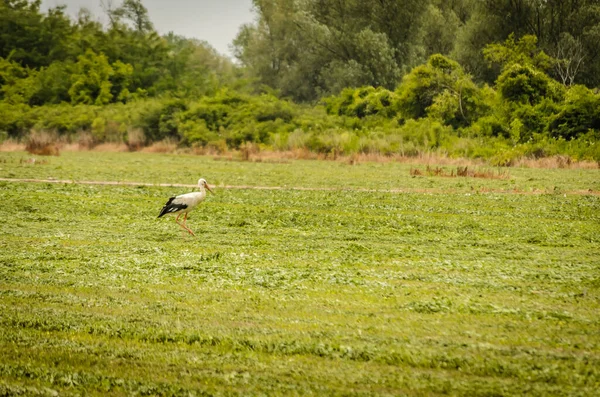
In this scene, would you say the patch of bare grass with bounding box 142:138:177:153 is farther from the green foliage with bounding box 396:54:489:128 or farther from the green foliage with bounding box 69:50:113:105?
the green foliage with bounding box 396:54:489:128

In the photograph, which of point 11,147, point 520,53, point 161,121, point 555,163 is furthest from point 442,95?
point 11,147

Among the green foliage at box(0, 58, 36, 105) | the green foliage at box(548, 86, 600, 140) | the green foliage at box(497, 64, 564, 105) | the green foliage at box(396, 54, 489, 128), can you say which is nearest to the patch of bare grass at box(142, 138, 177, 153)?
the green foliage at box(396, 54, 489, 128)

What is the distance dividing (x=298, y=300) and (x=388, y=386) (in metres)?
2.86

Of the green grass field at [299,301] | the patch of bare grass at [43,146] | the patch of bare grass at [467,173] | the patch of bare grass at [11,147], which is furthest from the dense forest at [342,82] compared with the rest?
the green grass field at [299,301]

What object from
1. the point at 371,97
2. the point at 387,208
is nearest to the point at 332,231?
the point at 387,208

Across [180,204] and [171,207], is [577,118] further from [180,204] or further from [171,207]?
[171,207]

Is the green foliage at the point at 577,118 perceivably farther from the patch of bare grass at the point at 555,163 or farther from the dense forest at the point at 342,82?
the patch of bare grass at the point at 555,163

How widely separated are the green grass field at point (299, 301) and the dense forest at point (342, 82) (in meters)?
24.8

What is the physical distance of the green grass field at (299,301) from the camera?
6094 millimetres

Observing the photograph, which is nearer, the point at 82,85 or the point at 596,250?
the point at 596,250

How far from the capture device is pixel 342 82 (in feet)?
213

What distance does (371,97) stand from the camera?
2071 inches

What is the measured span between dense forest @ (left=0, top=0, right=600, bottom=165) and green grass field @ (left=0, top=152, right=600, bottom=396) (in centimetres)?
2475

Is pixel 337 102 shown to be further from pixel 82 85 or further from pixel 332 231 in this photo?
pixel 332 231
